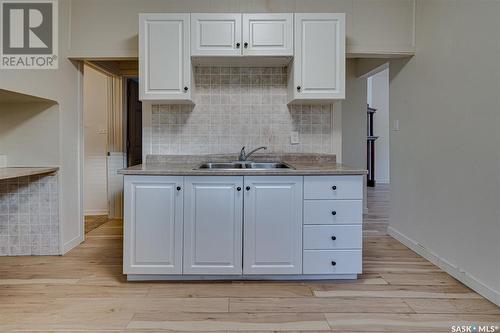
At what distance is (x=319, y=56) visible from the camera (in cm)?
257

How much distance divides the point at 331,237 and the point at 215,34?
1.74 meters

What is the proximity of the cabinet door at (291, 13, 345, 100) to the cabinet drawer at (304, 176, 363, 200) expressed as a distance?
2.46 ft

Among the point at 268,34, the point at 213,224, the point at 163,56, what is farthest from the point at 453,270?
the point at 163,56

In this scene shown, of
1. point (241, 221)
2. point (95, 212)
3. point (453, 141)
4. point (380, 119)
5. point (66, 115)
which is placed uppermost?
point (380, 119)

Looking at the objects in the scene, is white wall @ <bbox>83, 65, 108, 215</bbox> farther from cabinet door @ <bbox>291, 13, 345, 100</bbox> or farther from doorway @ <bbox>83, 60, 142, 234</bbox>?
cabinet door @ <bbox>291, 13, 345, 100</bbox>

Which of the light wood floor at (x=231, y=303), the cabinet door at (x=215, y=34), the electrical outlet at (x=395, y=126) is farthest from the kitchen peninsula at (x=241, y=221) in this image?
the electrical outlet at (x=395, y=126)

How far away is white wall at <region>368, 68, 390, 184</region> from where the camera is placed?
763 centimetres

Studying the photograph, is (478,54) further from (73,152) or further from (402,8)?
(73,152)

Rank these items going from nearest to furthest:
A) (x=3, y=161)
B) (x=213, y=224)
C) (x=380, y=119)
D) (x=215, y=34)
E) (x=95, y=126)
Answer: (x=213, y=224)
(x=215, y=34)
(x=3, y=161)
(x=95, y=126)
(x=380, y=119)

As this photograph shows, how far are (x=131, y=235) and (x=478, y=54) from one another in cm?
255

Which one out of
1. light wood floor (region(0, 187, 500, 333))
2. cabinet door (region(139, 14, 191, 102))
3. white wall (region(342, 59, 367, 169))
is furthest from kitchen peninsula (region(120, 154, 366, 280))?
white wall (region(342, 59, 367, 169))

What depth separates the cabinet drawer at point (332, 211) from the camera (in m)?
2.21

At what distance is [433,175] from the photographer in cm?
266

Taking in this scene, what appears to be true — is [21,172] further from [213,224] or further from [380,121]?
[380,121]
